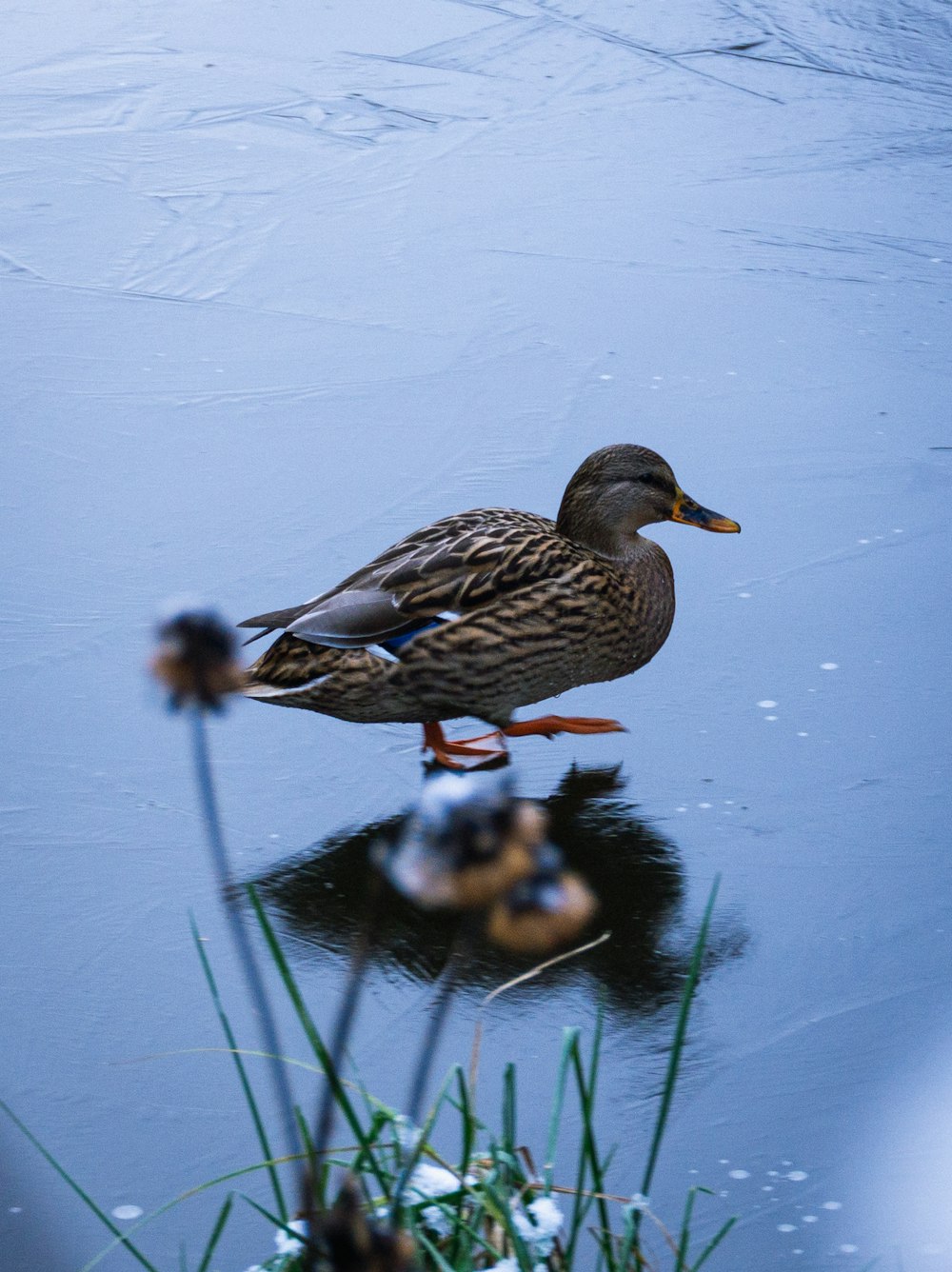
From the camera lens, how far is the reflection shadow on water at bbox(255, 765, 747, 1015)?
2535 millimetres

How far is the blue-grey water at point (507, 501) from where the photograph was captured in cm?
233

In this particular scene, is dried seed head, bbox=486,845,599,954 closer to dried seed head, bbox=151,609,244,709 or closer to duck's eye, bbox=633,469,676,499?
dried seed head, bbox=151,609,244,709

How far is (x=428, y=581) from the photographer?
300 centimetres

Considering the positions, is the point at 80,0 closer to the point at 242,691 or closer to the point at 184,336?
the point at 184,336

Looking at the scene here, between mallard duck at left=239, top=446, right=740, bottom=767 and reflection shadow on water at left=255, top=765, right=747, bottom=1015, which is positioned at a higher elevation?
mallard duck at left=239, top=446, right=740, bottom=767

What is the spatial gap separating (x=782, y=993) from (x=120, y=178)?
158 inches

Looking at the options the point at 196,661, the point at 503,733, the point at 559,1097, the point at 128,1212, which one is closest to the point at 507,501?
the point at 503,733

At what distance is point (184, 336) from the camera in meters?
4.63

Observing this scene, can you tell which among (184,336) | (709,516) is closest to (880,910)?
(709,516)

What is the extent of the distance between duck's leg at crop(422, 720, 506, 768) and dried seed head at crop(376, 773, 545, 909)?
6.74ft

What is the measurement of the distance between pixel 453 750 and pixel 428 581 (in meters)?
0.34

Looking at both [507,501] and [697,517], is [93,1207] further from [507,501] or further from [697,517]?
[507,501]

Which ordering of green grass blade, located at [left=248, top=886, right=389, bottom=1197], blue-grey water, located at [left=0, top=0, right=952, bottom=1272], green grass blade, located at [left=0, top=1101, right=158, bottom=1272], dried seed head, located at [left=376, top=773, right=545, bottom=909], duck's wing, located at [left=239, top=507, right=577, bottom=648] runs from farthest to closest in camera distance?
duck's wing, located at [left=239, top=507, right=577, bottom=648] < blue-grey water, located at [left=0, top=0, right=952, bottom=1272] < green grass blade, located at [left=0, top=1101, right=158, bottom=1272] < green grass blade, located at [left=248, top=886, right=389, bottom=1197] < dried seed head, located at [left=376, top=773, right=545, bottom=909]

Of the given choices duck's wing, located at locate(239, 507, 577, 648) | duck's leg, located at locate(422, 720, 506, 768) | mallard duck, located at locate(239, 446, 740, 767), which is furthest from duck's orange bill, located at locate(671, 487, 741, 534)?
duck's leg, located at locate(422, 720, 506, 768)
